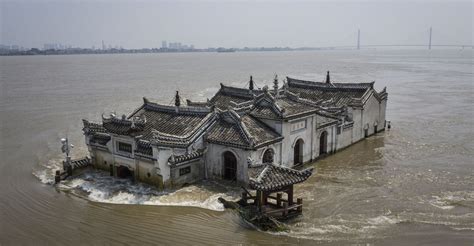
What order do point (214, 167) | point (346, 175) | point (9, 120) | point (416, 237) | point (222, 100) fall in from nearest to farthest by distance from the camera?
point (416, 237), point (214, 167), point (346, 175), point (222, 100), point (9, 120)

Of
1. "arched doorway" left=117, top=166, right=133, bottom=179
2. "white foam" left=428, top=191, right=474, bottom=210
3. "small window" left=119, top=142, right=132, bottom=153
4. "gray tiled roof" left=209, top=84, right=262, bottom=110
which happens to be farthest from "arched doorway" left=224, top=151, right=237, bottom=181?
"white foam" left=428, top=191, right=474, bottom=210

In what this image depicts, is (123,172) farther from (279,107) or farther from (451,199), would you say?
(451,199)

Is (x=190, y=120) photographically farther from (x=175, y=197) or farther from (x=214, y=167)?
(x=175, y=197)

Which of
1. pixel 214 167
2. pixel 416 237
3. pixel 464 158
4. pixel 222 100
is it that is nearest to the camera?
pixel 416 237

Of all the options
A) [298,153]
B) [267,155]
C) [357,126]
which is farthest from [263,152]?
[357,126]

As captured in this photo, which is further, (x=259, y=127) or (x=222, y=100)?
(x=222, y=100)

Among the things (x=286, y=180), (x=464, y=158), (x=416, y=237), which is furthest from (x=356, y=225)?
(x=464, y=158)

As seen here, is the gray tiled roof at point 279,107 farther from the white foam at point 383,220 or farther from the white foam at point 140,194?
the white foam at point 383,220
